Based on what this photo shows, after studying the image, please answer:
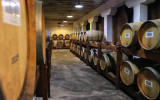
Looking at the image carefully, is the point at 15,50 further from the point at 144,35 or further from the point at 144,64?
the point at 144,64

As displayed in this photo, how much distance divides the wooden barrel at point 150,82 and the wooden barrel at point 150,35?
1.42 feet

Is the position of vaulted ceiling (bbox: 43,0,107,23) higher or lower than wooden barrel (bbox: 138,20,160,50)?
higher

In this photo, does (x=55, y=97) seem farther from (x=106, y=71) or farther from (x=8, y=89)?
(x=8, y=89)

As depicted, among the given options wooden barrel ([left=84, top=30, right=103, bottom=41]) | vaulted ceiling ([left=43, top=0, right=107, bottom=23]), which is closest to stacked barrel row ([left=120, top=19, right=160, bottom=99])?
wooden barrel ([left=84, top=30, right=103, bottom=41])

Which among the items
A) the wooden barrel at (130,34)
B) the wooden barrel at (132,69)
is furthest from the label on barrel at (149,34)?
the wooden barrel at (132,69)

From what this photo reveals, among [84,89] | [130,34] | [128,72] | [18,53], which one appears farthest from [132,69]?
[18,53]

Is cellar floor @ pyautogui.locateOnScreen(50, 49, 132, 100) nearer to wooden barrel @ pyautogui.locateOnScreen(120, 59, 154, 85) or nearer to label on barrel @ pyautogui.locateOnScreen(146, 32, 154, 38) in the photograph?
wooden barrel @ pyautogui.locateOnScreen(120, 59, 154, 85)

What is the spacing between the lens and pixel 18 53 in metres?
0.75

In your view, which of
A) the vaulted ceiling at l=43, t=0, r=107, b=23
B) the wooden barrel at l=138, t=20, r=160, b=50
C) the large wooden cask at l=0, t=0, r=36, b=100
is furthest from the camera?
the vaulted ceiling at l=43, t=0, r=107, b=23

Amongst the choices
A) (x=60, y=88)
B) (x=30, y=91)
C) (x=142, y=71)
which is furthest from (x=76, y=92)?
(x=30, y=91)

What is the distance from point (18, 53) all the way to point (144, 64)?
3393mm

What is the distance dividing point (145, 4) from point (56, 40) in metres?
16.3

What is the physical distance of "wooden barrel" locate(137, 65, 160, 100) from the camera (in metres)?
2.69

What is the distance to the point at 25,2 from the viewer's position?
875mm
